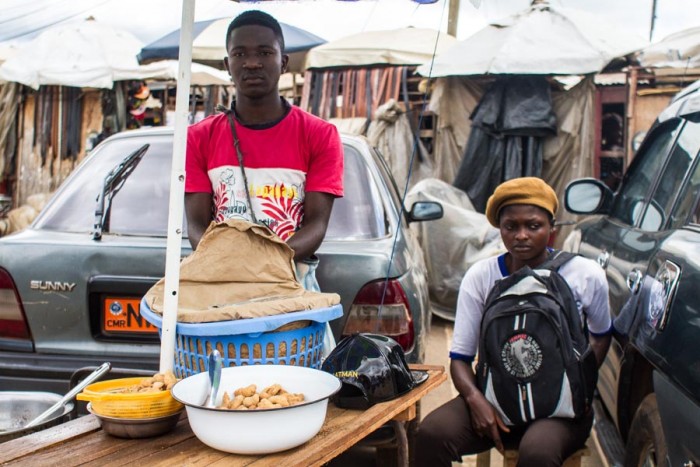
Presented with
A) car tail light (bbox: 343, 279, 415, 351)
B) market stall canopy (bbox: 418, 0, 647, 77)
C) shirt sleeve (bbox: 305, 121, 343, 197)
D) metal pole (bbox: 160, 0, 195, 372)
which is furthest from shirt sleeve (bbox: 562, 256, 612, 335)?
market stall canopy (bbox: 418, 0, 647, 77)

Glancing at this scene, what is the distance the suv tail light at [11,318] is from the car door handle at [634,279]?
267 centimetres

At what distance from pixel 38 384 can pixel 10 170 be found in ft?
38.7

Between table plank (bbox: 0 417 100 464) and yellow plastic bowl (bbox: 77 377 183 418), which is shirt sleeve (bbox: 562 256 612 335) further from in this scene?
table plank (bbox: 0 417 100 464)

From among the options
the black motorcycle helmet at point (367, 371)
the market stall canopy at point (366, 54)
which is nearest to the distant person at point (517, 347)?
the black motorcycle helmet at point (367, 371)

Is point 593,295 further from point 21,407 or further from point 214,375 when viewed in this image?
point 21,407

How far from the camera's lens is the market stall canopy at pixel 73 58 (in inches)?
471

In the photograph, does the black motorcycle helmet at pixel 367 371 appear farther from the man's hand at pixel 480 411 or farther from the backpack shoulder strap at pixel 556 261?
the backpack shoulder strap at pixel 556 261

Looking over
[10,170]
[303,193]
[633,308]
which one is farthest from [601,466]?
[10,170]

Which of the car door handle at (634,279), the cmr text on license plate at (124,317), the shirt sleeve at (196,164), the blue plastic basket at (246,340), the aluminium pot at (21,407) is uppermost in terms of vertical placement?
the shirt sleeve at (196,164)

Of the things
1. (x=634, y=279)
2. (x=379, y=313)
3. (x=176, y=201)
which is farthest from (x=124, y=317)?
(x=634, y=279)

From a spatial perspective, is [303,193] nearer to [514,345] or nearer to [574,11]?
[514,345]

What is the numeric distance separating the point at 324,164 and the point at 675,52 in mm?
6704

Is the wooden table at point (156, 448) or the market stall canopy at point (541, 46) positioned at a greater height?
the market stall canopy at point (541, 46)

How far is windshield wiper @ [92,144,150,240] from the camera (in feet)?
12.1
